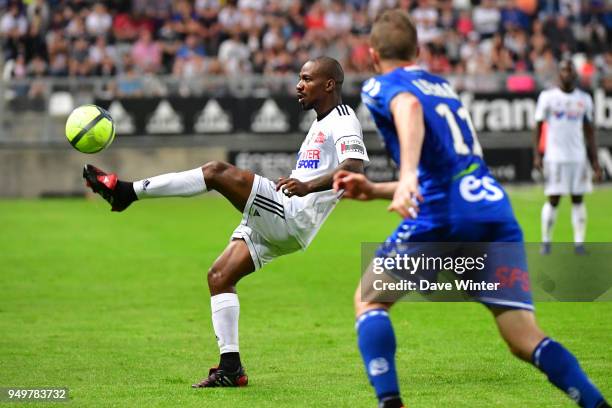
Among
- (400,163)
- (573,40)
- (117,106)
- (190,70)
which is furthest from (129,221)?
(400,163)

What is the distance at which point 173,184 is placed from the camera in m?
7.67

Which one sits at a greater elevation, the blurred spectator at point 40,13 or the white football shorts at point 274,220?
the blurred spectator at point 40,13

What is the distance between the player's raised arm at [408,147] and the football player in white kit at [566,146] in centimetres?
1042

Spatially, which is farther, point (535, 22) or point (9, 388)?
point (535, 22)

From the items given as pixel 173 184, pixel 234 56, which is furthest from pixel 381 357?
pixel 234 56

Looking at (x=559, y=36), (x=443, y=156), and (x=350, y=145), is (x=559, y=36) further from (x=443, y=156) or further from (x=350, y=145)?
(x=443, y=156)

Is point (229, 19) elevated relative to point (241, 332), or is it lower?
elevated

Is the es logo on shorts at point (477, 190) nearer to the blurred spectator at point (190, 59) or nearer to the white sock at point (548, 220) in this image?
the white sock at point (548, 220)

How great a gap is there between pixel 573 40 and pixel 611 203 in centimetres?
751

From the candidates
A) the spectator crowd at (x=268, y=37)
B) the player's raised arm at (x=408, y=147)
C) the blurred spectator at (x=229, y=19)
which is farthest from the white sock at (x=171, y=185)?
the blurred spectator at (x=229, y=19)

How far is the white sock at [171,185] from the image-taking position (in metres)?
7.66

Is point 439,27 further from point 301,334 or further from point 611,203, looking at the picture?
point 301,334

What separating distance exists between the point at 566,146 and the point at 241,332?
25.2 feet

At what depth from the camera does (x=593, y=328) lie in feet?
34.0
